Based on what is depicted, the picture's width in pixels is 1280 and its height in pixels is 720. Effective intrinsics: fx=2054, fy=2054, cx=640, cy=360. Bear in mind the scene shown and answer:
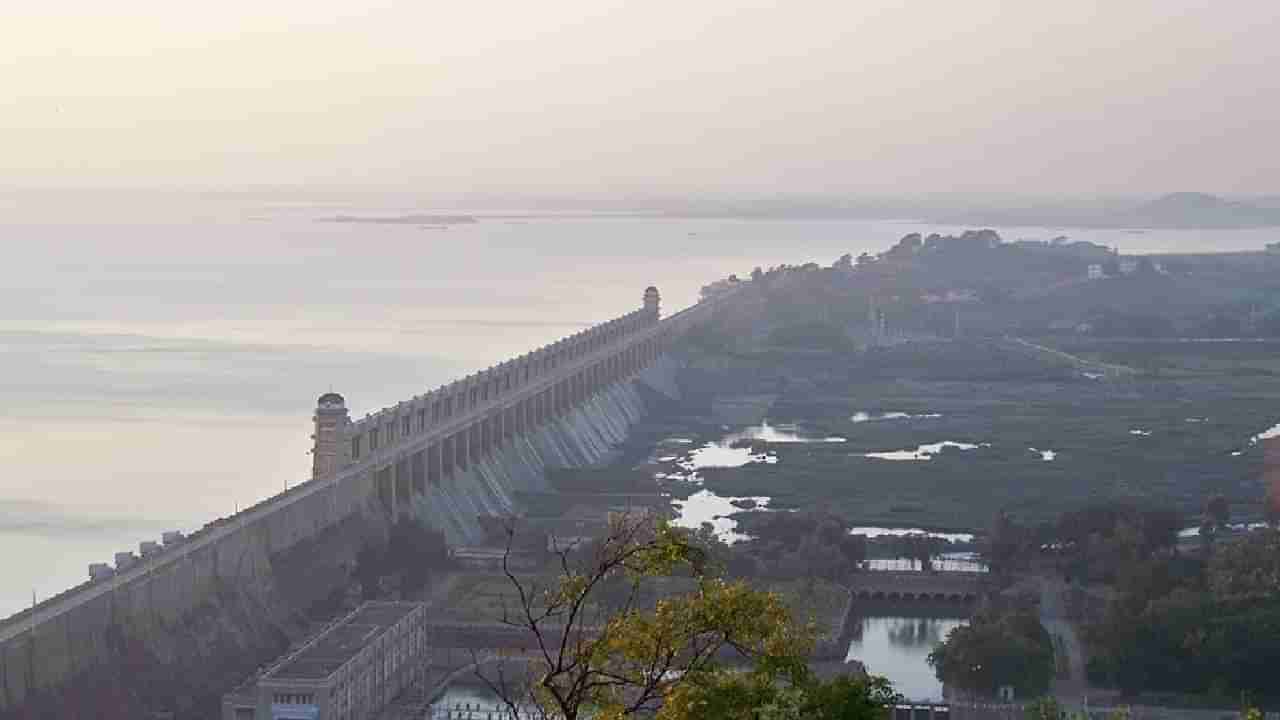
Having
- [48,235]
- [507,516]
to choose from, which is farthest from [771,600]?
[48,235]

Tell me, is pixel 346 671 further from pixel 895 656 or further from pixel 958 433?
pixel 958 433

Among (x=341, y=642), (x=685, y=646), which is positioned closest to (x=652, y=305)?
(x=341, y=642)

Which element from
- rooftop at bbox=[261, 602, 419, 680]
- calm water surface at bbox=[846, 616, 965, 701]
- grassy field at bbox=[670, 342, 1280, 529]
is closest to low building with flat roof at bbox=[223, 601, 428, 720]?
rooftop at bbox=[261, 602, 419, 680]

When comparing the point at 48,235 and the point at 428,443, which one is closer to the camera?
the point at 428,443

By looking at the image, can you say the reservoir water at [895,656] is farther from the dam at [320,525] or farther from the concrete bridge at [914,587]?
the dam at [320,525]

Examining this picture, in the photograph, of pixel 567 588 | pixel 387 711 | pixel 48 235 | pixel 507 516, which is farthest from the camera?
pixel 48 235

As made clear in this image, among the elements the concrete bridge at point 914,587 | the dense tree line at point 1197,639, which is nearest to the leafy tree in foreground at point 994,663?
the dense tree line at point 1197,639

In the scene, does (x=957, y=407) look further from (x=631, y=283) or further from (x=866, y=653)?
(x=631, y=283)
